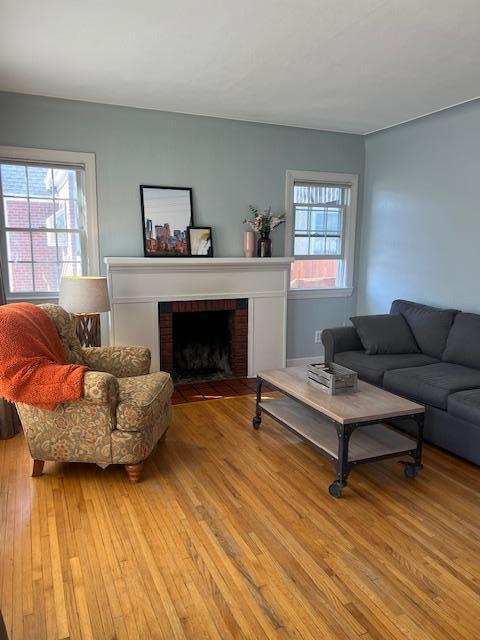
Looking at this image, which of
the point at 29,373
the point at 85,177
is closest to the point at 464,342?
the point at 29,373

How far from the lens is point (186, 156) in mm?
4430

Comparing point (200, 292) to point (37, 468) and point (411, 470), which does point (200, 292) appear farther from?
point (411, 470)

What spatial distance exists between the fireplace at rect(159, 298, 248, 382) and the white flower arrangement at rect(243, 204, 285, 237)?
0.72 metres

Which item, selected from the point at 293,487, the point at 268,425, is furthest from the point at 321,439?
the point at 268,425

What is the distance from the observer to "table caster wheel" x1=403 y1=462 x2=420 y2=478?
9.14ft

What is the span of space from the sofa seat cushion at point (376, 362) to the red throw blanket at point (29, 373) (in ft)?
7.25

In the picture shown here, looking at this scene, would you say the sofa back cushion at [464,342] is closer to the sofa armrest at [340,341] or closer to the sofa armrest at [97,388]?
the sofa armrest at [340,341]

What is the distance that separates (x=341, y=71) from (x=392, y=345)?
219cm

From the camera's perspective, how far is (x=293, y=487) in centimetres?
270

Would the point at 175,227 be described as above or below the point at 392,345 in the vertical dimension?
above

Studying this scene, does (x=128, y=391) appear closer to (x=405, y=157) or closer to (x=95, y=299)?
(x=95, y=299)

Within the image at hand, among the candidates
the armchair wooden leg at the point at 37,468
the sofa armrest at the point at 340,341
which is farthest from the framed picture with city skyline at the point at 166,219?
the armchair wooden leg at the point at 37,468

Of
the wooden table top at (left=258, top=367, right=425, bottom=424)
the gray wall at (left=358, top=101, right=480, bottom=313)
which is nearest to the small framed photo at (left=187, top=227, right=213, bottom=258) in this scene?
the wooden table top at (left=258, top=367, right=425, bottom=424)

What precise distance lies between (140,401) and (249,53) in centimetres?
223
